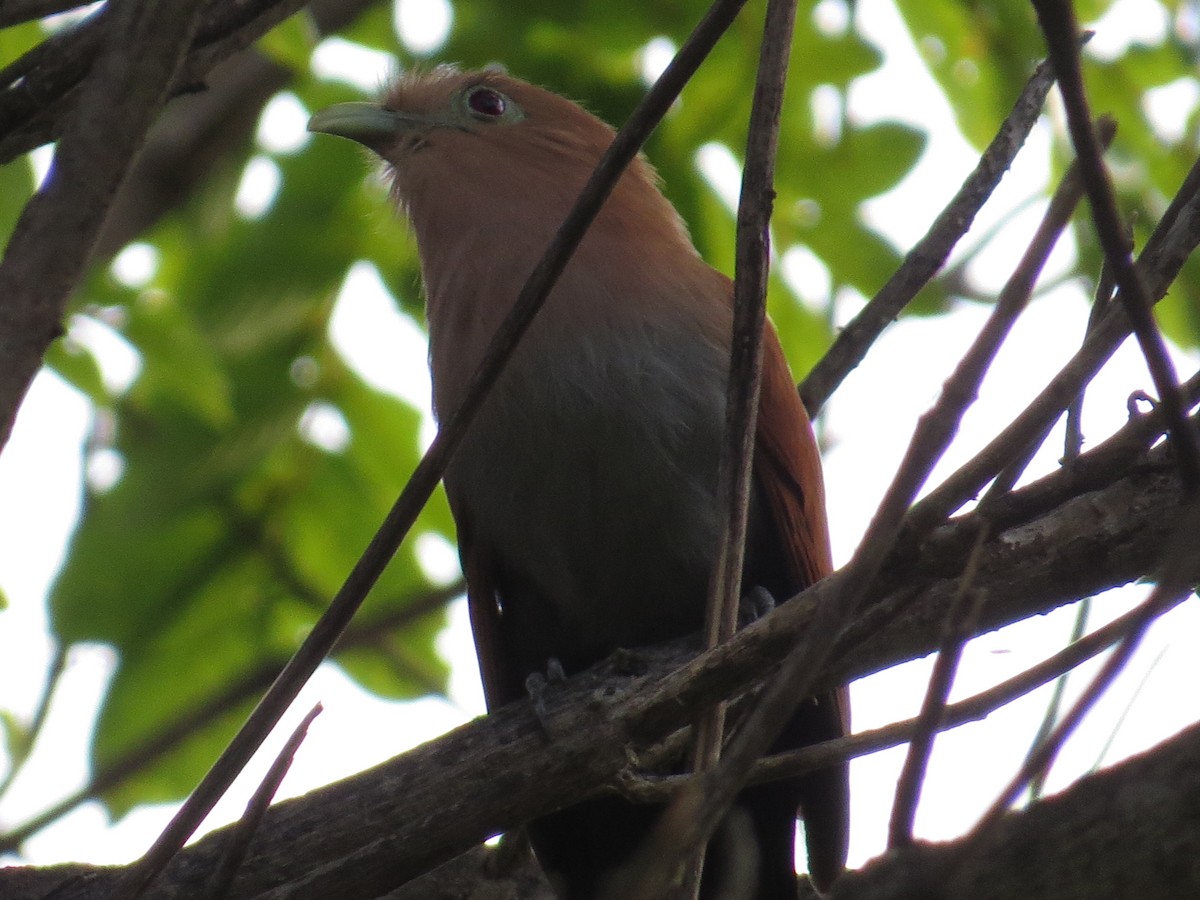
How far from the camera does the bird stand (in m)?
3.40

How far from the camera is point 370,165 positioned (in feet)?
14.9

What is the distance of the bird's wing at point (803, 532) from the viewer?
11.1ft

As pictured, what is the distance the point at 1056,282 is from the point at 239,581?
2.73 metres

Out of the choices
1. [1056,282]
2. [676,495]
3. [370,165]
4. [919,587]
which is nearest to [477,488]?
[676,495]

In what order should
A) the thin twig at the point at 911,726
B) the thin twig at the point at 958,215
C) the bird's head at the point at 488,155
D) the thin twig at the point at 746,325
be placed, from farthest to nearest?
the bird's head at the point at 488,155 → the thin twig at the point at 958,215 → the thin twig at the point at 746,325 → the thin twig at the point at 911,726

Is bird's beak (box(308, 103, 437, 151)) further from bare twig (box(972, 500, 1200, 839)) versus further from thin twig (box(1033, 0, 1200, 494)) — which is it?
bare twig (box(972, 500, 1200, 839))

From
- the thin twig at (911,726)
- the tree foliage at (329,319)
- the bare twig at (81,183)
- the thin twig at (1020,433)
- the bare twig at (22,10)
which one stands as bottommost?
the thin twig at (911,726)

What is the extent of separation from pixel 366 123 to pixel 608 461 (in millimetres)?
1452

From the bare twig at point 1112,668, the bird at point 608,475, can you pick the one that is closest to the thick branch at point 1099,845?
the bare twig at point 1112,668

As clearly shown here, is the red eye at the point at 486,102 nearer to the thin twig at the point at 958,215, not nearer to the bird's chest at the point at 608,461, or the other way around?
the bird's chest at the point at 608,461

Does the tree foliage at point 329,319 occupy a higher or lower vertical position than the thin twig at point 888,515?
higher

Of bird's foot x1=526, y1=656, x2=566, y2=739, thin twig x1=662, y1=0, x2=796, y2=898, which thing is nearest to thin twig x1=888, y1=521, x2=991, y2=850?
thin twig x1=662, y1=0, x2=796, y2=898

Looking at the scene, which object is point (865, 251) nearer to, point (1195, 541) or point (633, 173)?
point (633, 173)

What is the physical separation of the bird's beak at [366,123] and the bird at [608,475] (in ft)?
1.28
